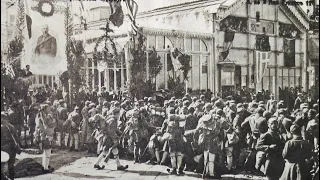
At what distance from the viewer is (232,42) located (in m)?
4.18

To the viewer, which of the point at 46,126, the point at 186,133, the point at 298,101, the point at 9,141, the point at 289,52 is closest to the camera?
the point at 298,101

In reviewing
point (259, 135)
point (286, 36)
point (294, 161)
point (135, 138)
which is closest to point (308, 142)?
point (294, 161)

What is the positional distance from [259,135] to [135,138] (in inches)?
56.6

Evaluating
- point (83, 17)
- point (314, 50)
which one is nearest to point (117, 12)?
point (83, 17)

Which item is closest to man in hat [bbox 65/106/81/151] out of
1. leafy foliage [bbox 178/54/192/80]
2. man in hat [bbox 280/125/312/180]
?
leafy foliage [bbox 178/54/192/80]

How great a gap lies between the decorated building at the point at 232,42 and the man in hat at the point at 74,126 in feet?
3.73

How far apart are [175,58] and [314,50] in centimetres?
151

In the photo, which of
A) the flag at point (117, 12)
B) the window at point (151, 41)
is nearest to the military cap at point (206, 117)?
the window at point (151, 41)

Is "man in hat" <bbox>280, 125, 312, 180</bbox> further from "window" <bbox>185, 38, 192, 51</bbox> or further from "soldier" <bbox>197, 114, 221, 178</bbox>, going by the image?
"window" <bbox>185, 38, 192, 51</bbox>

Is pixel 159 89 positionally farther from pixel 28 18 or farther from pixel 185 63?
pixel 28 18

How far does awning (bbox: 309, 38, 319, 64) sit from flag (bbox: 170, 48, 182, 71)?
1.41m

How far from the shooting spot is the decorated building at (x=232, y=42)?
13.2 feet

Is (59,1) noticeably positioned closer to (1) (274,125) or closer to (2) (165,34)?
(2) (165,34)

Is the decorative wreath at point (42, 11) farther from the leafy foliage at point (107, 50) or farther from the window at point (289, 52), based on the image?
the window at point (289, 52)
